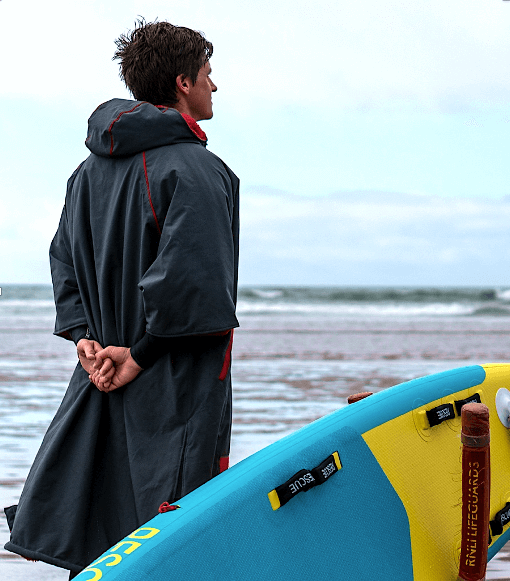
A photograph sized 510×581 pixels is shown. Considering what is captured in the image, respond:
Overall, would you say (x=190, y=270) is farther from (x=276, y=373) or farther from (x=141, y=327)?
(x=276, y=373)

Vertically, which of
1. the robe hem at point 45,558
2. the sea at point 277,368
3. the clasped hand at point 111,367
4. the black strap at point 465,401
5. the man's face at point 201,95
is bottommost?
the sea at point 277,368

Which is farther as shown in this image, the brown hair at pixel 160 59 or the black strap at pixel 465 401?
the black strap at pixel 465 401

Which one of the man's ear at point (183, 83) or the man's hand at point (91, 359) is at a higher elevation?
the man's ear at point (183, 83)

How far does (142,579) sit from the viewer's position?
1268mm

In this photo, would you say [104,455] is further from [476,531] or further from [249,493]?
[476,531]

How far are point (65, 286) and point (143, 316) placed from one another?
0.30 m

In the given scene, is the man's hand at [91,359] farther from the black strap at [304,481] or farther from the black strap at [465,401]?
the black strap at [465,401]

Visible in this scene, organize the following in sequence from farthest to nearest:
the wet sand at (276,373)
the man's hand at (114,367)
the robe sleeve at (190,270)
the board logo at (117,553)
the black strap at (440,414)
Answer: the wet sand at (276,373), the black strap at (440,414), the man's hand at (114,367), the robe sleeve at (190,270), the board logo at (117,553)

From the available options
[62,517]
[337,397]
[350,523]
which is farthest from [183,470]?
[337,397]

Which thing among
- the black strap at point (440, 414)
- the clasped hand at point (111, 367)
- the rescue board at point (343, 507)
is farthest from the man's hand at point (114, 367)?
the black strap at point (440, 414)

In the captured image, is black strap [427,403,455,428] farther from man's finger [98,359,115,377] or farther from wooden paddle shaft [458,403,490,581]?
man's finger [98,359,115,377]

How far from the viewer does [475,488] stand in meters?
1.61

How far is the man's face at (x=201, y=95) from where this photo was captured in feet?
5.18

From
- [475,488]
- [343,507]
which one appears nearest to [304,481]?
[343,507]
